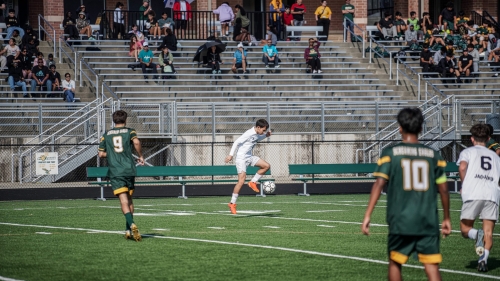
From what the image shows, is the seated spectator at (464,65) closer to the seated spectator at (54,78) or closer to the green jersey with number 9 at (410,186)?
the seated spectator at (54,78)

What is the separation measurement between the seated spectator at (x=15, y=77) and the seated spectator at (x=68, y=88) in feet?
4.13

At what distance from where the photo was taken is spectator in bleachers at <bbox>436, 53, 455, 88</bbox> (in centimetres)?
3350

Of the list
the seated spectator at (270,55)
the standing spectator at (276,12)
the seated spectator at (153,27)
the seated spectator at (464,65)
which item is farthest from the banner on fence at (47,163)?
the seated spectator at (464,65)

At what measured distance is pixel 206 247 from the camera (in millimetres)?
11742

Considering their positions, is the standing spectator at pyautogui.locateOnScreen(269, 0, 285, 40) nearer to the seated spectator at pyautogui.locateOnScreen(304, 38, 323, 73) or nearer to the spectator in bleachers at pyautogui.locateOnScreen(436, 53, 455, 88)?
the seated spectator at pyautogui.locateOnScreen(304, 38, 323, 73)

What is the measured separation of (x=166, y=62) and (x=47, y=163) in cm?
872

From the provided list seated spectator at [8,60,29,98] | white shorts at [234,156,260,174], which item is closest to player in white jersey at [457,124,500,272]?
white shorts at [234,156,260,174]

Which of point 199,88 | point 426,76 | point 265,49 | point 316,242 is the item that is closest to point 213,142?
point 199,88

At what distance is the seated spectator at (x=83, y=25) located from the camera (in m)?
33.5

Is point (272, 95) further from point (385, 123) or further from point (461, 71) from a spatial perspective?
point (461, 71)

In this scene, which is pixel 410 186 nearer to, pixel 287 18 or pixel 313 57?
pixel 313 57

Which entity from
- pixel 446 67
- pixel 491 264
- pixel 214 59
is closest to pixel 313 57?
pixel 214 59

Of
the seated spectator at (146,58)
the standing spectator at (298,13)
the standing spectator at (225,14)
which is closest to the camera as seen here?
the seated spectator at (146,58)

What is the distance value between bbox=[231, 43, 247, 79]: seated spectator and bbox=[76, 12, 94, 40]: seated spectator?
5574 mm
